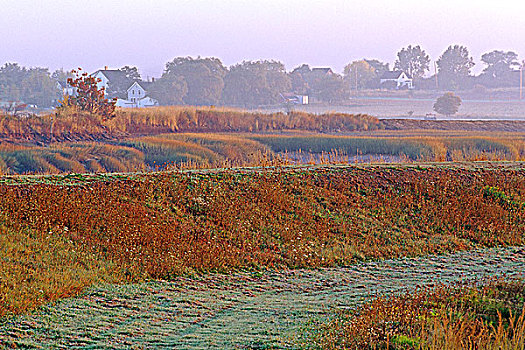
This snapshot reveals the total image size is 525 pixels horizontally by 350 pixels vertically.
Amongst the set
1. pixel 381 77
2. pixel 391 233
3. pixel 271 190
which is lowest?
pixel 391 233

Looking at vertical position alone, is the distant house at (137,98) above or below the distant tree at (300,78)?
below

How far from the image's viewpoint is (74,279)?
30.4ft

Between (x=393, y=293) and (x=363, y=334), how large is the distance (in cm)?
272

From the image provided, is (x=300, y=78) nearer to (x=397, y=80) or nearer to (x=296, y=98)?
(x=397, y=80)

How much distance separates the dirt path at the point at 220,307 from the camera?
7.04m

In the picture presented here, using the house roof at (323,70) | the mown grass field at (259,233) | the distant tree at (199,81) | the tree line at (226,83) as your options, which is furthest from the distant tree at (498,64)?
the mown grass field at (259,233)

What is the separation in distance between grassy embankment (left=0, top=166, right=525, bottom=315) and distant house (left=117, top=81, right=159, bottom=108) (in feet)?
225

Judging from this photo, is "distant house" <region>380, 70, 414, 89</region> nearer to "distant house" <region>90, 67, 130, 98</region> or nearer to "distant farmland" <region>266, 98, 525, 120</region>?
"distant farmland" <region>266, 98, 525, 120</region>

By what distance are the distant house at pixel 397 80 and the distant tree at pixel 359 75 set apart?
9.82 ft

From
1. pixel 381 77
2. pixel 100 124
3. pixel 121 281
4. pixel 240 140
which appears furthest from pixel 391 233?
pixel 381 77

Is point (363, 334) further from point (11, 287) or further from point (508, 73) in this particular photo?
point (508, 73)

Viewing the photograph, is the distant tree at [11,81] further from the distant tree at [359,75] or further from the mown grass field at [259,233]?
the mown grass field at [259,233]

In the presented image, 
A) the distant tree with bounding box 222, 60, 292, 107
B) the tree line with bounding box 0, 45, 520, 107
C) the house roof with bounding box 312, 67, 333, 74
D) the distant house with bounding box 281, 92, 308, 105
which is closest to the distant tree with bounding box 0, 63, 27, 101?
the tree line with bounding box 0, 45, 520, 107

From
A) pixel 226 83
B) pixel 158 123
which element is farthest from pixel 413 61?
pixel 158 123
